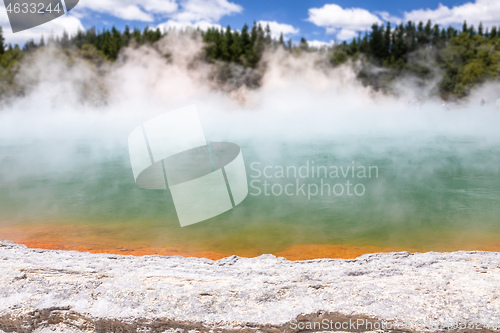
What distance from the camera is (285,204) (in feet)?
18.5

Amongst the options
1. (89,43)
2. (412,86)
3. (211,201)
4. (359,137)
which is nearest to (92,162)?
(211,201)

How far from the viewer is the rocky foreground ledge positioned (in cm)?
207

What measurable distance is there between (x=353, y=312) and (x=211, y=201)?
3.84m

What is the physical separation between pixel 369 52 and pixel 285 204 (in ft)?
→ 97.2

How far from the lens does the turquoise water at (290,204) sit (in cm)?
452

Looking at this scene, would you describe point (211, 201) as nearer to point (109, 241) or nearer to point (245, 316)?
point (109, 241)

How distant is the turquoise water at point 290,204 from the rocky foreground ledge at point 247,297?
5.52ft
